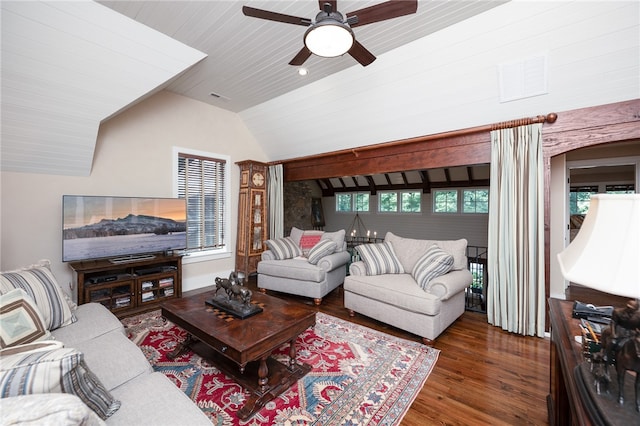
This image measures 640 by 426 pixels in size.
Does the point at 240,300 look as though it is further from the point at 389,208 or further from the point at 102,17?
the point at 389,208

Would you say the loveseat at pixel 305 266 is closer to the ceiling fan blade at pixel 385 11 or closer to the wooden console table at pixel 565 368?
the wooden console table at pixel 565 368

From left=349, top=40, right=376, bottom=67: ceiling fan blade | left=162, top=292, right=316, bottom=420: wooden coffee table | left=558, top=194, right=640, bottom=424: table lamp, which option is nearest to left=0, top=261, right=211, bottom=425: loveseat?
left=162, top=292, right=316, bottom=420: wooden coffee table

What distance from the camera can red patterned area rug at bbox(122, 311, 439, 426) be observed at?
1688 mm

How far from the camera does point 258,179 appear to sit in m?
5.09

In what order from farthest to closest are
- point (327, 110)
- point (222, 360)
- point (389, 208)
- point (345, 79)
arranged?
point (389, 208), point (327, 110), point (345, 79), point (222, 360)

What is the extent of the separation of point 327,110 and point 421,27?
167 cm

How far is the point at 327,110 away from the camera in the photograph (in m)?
3.97

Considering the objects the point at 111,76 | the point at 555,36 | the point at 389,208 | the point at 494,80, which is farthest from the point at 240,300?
the point at 389,208

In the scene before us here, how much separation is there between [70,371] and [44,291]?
1493 mm

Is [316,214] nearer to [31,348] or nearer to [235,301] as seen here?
[235,301]

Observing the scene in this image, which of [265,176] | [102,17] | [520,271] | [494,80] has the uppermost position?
[102,17]

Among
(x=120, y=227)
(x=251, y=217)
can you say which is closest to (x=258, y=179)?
(x=251, y=217)

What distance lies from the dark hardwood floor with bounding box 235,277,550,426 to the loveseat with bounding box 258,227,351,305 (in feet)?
3.11

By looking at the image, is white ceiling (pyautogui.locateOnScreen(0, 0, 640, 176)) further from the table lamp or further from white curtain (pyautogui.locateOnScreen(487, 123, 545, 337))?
the table lamp
